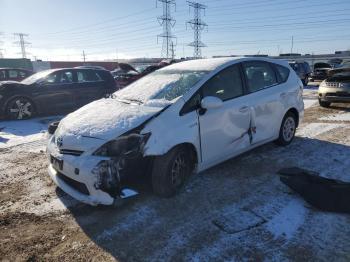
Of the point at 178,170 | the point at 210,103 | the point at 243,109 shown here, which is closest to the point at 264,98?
the point at 243,109

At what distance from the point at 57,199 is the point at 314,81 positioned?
22.1 metres

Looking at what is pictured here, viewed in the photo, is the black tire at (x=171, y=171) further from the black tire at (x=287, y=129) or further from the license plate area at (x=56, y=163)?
the black tire at (x=287, y=129)

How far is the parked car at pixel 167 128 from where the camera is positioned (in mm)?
3650

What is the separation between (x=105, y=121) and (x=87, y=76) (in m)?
7.60

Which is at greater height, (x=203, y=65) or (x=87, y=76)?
(x=203, y=65)

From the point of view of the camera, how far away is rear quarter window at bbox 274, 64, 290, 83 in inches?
237

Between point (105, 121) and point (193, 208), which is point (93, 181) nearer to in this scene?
point (105, 121)

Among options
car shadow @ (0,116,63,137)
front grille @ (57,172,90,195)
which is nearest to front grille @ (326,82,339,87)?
car shadow @ (0,116,63,137)

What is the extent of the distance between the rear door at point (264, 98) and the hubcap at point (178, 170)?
1.49 meters

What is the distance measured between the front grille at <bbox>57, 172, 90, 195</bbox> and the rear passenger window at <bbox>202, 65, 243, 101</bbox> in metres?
1.92

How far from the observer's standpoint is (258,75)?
5.52 metres

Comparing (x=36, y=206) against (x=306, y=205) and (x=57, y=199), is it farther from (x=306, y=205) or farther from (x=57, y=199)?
(x=306, y=205)

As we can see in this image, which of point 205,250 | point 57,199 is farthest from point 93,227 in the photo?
point 205,250

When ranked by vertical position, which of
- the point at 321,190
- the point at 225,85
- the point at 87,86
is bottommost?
the point at 321,190
